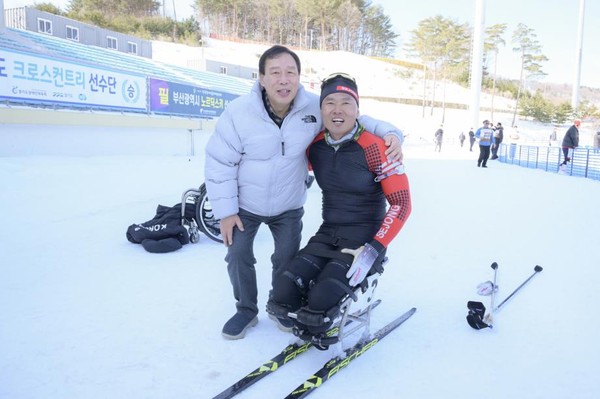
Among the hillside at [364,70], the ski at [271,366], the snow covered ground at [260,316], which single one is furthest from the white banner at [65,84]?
the hillside at [364,70]

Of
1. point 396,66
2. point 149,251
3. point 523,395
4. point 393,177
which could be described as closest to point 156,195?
point 149,251

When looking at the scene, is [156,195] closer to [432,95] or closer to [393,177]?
[393,177]

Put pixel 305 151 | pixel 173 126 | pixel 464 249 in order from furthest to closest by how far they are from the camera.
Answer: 1. pixel 173 126
2. pixel 464 249
3. pixel 305 151

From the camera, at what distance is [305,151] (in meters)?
2.74

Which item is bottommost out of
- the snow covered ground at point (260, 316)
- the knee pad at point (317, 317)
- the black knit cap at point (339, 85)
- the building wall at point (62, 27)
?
the snow covered ground at point (260, 316)

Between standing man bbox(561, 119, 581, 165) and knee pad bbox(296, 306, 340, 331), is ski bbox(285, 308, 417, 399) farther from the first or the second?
standing man bbox(561, 119, 581, 165)

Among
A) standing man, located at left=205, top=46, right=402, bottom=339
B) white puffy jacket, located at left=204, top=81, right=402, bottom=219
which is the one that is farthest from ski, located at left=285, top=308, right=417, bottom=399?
white puffy jacket, located at left=204, top=81, right=402, bottom=219

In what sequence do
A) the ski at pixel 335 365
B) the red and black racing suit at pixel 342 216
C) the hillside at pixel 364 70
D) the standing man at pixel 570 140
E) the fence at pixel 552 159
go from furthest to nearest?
the hillside at pixel 364 70 < the standing man at pixel 570 140 < the fence at pixel 552 159 < the red and black racing suit at pixel 342 216 < the ski at pixel 335 365

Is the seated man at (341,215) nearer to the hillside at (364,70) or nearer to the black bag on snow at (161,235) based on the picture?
the black bag on snow at (161,235)

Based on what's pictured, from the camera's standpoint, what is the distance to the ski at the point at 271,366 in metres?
2.11

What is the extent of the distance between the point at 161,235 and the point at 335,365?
285cm

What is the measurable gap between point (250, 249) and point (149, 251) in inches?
77.7

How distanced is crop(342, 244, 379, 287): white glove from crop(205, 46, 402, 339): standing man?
0.51 metres

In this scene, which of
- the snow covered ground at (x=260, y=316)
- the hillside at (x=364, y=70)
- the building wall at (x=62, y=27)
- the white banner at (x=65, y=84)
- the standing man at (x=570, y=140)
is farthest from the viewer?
the hillside at (x=364, y=70)
